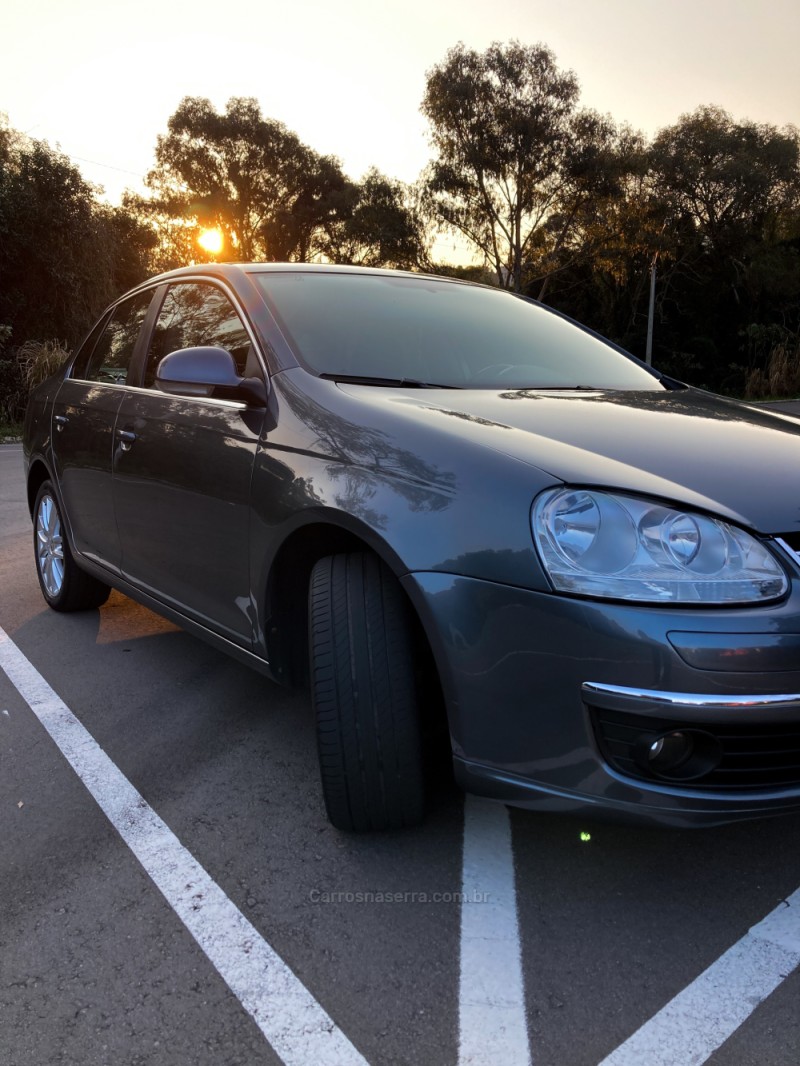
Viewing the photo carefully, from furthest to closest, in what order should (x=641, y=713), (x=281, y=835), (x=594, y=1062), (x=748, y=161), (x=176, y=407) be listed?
(x=748, y=161) < (x=176, y=407) < (x=281, y=835) < (x=641, y=713) < (x=594, y=1062)

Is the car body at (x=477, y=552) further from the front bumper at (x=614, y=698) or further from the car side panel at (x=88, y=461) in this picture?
the car side panel at (x=88, y=461)

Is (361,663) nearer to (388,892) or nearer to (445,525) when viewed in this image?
(445,525)

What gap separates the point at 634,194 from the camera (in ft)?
97.9

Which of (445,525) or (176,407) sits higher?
(176,407)

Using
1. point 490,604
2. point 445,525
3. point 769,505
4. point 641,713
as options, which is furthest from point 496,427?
point 641,713

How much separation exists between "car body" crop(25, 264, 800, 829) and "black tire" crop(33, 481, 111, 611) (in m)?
1.17

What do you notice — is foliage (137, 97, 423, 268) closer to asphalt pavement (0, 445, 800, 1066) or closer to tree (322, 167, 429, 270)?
tree (322, 167, 429, 270)

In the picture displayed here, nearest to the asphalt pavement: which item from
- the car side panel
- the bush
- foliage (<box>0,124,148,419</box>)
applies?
the car side panel

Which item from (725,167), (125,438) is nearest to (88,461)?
(125,438)

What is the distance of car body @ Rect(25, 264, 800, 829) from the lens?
1646 mm

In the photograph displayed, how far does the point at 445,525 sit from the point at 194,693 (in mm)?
1746

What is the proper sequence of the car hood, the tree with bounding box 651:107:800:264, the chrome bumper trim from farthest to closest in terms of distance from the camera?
the tree with bounding box 651:107:800:264 < the car hood < the chrome bumper trim

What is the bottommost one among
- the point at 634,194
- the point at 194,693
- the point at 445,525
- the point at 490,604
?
the point at 194,693

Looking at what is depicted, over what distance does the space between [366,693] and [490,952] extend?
1.97 ft
